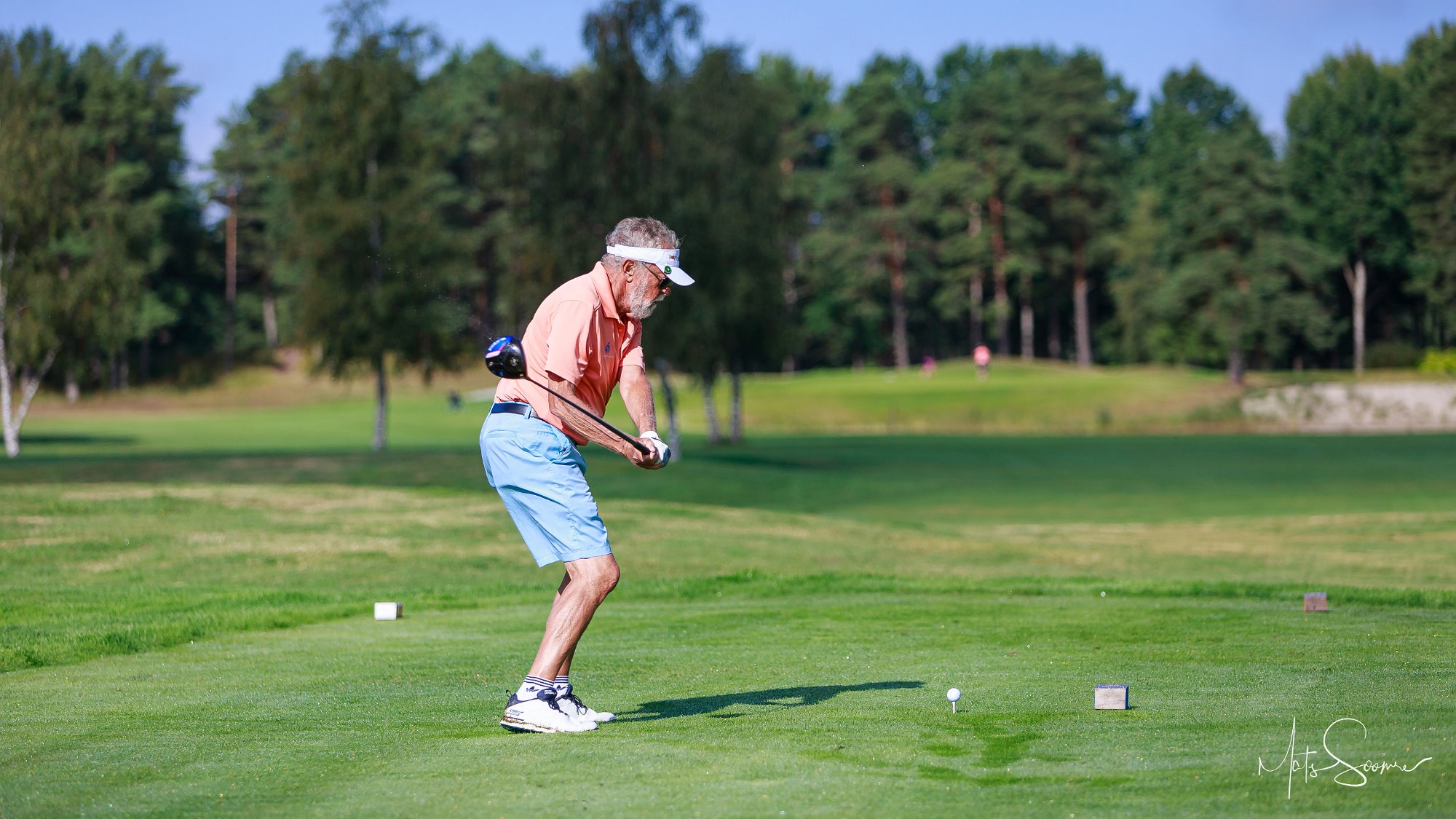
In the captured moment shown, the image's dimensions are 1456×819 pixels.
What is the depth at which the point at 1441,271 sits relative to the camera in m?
90.8

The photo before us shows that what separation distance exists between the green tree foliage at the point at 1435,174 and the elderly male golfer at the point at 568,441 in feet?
306

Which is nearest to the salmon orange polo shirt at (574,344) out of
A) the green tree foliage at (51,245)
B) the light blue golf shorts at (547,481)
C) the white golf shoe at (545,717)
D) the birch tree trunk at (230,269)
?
the light blue golf shorts at (547,481)

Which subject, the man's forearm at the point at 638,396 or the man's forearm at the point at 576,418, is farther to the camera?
the man's forearm at the point at 638,396

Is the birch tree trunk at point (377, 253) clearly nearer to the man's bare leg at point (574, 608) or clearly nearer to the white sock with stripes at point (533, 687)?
the man's bare leg at point (574, 608)

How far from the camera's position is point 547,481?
709 centimetres

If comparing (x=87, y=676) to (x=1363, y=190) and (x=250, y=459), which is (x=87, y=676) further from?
(x=1363, y=190)

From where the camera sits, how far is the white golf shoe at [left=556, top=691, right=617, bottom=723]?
277 inches

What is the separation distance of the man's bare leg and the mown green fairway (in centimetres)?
47

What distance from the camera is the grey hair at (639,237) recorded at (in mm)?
7266

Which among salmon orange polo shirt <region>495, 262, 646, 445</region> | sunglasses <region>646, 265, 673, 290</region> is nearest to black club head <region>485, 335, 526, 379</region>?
salmon orange polo shirt <region>495, 262, 646, 445</region>

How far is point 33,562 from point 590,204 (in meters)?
27.8

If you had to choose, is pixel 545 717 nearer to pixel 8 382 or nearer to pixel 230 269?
pixel 8 382

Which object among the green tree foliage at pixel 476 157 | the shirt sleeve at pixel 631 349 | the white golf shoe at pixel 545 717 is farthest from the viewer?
the green tree foliage at pixel 476 157

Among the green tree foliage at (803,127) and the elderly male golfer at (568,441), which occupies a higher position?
the green tree foliage at (803,127)
